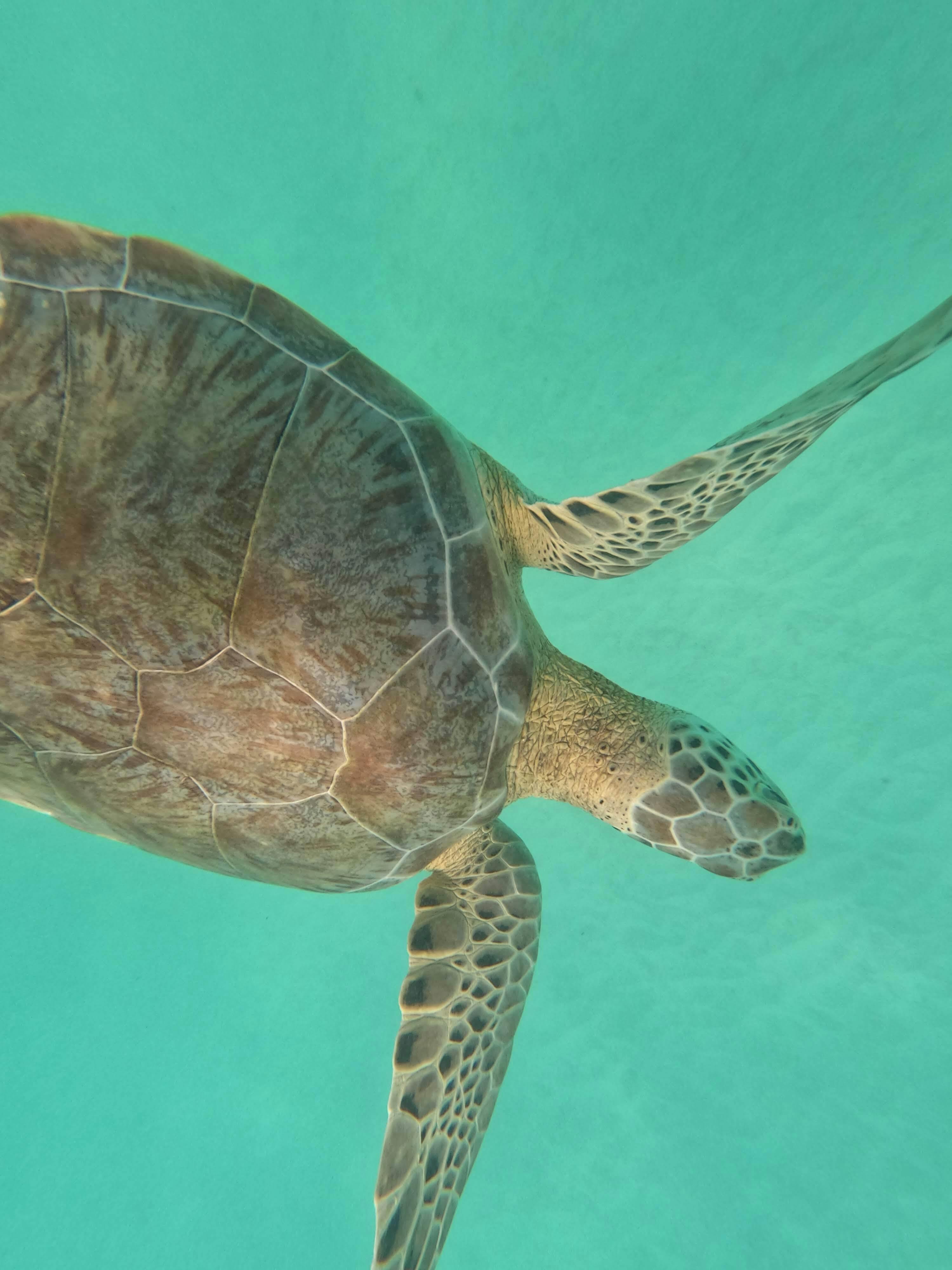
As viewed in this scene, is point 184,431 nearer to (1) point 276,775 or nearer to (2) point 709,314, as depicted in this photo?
(1) point 276,775

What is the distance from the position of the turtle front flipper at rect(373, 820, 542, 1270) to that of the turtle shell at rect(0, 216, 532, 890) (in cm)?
66

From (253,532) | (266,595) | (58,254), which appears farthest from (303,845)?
(58,254)

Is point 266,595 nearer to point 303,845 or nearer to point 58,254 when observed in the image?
point 303,845

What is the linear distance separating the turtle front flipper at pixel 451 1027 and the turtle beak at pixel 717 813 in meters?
0.53

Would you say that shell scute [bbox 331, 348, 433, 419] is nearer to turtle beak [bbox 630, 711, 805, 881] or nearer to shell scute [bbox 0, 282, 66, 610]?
shell scute [bbox 0, 282, 66, 610]

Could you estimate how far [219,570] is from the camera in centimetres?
134

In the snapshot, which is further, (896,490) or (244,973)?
(244,973)

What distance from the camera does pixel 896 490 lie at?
4.30m

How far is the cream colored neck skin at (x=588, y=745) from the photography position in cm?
216

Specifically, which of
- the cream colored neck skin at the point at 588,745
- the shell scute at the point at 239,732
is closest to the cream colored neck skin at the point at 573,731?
the cream colored neck skin at the point at 588,745

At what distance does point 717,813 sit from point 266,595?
1657 mm

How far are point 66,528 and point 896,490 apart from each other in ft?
16.6

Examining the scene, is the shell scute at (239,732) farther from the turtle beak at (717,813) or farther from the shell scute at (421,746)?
the turtle beak at (717,813)

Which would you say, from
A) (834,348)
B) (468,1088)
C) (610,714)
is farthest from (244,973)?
(834,348)
